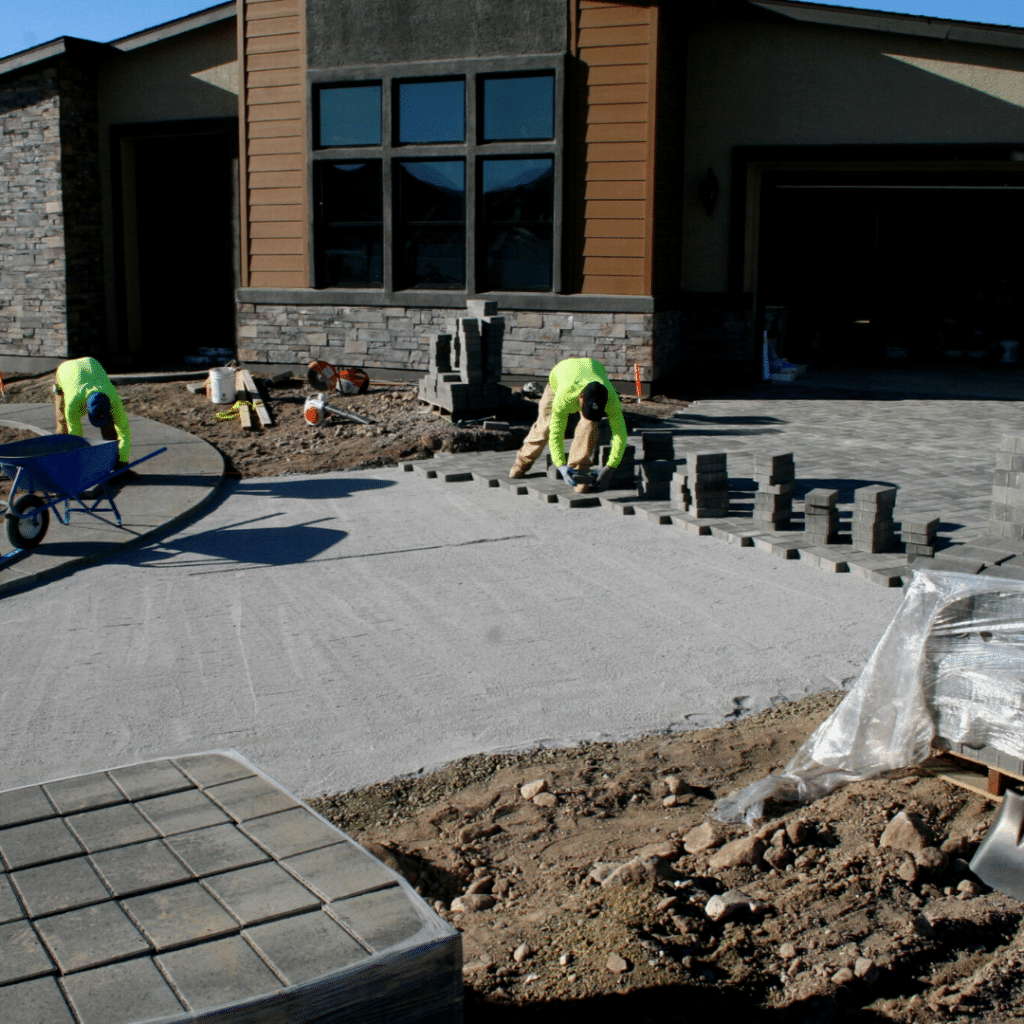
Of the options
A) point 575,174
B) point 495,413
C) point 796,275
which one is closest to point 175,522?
point 495,413

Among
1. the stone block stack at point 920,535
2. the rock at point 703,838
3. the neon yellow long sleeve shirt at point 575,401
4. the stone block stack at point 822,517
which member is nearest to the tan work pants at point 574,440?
the neon yellow long sleeve shirt at point 575,401

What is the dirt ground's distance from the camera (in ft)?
10.9

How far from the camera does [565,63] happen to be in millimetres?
15969

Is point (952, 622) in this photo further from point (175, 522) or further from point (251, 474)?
point (251, 474)

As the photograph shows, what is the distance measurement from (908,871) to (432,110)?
15456 mm

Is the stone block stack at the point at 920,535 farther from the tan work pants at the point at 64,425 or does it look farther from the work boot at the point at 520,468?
the tan work pants at the point at 64,425

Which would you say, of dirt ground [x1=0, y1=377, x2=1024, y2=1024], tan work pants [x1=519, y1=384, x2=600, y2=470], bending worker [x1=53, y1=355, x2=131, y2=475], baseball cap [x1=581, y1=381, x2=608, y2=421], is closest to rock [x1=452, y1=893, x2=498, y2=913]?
dirt ground [x1=0, y1=377, x2=1024, y2=1024]

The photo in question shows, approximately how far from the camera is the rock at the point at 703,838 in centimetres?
416

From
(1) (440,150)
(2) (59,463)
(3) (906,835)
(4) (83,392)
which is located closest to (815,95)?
(1) (440,150)

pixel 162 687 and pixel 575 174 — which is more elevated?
pixel 575 174

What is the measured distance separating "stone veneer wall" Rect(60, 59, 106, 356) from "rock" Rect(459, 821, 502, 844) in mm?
17690

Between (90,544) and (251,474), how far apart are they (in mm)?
3222

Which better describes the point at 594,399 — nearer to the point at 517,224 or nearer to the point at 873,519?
the point at 873,519

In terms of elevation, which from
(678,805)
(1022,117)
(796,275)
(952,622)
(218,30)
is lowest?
(678,805)
